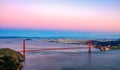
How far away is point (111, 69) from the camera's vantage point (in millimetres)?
14680

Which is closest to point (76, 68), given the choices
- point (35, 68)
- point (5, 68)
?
point (35, 68)

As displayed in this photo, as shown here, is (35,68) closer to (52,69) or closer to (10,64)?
(52,69)

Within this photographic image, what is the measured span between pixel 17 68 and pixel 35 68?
2.28 m

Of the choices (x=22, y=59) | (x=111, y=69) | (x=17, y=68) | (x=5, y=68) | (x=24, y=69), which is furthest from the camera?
(x=22, y=59)

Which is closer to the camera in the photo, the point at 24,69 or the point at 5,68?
the point at 5,68

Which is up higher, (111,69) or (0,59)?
(0,59)

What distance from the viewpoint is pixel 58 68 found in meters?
14.6

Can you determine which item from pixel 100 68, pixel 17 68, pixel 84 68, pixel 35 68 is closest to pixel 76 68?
pixel 84 68

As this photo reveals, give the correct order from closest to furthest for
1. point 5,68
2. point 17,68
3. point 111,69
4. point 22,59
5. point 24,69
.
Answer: point 5,68
point 17,68
point 24,69
point 111,69
point 22,59

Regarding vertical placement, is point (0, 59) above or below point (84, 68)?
above

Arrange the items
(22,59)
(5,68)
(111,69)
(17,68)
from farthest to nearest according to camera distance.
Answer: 1. (22,59)
2. (111,69)
3. (17,68)
4. (5,68)

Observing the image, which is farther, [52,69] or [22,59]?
[22,59]

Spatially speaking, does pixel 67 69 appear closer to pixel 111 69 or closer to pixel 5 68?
pixel 111 69

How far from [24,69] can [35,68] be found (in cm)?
81
